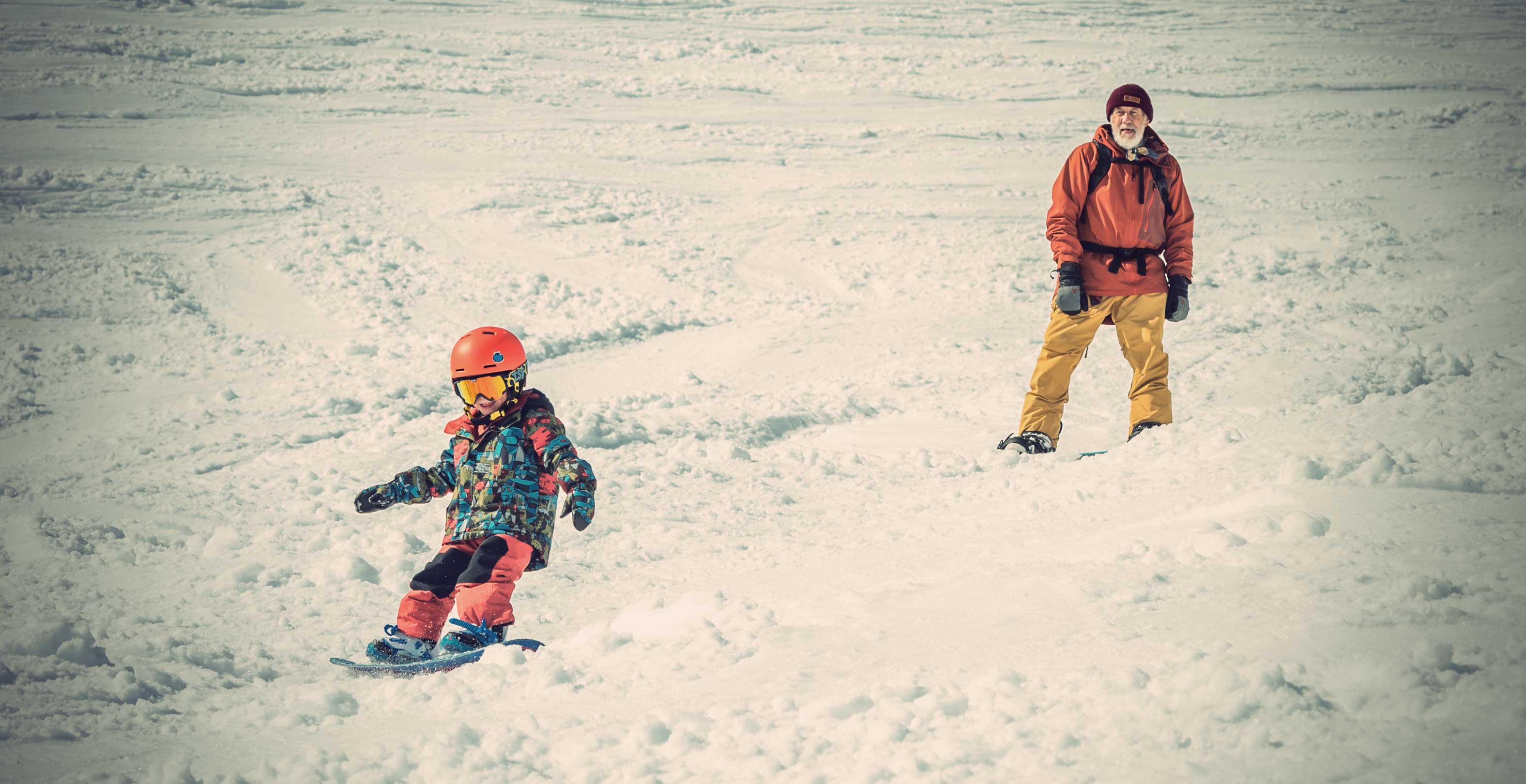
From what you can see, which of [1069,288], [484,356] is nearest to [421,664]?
[484,356]

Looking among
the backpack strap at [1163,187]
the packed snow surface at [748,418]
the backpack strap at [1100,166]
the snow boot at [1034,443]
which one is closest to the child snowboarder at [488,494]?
the packed snow surface at [748,418]

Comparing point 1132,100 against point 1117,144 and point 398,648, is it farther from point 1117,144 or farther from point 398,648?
point 398,648

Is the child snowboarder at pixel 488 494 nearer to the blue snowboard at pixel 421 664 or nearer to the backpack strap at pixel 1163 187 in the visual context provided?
the blue snowboard at pixel 421 664

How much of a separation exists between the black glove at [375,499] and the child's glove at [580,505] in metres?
0.70

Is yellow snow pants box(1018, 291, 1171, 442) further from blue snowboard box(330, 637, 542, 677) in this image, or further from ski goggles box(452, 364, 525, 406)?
blue snowboard box(330, 637, 542, 677)

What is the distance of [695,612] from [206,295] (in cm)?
692

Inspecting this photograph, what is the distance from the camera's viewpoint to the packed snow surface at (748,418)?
2.58 m

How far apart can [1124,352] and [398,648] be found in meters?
3.72

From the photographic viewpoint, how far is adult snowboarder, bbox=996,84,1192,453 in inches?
196

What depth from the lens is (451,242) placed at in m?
9.86

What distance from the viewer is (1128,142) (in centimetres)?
496

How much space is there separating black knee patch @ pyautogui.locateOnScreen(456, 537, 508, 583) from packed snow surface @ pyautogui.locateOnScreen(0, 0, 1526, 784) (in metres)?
0.40

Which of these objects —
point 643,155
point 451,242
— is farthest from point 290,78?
point 451,242

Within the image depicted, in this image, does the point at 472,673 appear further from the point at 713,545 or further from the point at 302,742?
the point at 713,545
